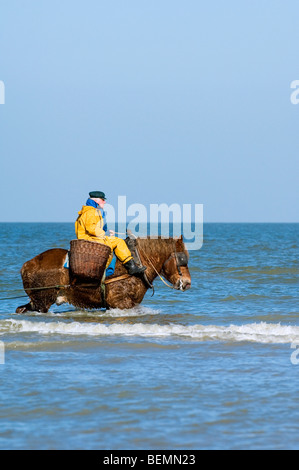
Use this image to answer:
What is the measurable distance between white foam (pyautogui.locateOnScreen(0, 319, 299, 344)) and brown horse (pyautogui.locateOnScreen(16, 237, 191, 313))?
28.0 inches

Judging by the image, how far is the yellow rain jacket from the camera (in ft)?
37.8

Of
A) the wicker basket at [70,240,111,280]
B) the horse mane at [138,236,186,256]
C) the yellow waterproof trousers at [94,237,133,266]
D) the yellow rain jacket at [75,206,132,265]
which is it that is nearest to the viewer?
the wicker basket at [70,240,111,280]

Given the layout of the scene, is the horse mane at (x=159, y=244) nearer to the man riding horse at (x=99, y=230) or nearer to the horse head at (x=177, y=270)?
the horse head at (x=177, y=270)

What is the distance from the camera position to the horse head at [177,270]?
12031 millimetres

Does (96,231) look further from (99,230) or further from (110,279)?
(110,279)

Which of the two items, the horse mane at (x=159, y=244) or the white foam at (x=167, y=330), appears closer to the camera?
the white foam at (x=167, y=330)

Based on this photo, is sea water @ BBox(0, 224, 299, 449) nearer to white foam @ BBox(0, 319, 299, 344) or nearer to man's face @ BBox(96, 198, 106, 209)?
white foam @ BBox(0, 319, 299, 344)

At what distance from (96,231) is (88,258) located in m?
0.44

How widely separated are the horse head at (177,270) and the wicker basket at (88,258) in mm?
1132

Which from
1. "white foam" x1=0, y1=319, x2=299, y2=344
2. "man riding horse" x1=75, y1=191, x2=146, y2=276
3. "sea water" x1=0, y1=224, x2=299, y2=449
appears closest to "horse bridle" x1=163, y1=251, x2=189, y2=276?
"man riding horse" x1=75, y1=191, x2=146, y2=276

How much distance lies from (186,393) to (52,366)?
1.83 meters

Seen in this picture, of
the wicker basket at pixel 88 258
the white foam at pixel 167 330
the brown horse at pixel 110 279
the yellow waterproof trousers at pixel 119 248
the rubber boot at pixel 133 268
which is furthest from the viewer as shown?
the brown horse at pixel 110 279

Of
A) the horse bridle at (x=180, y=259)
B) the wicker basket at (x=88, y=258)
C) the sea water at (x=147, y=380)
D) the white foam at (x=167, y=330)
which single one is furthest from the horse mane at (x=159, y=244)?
the white foam at (x=167, y=330)
